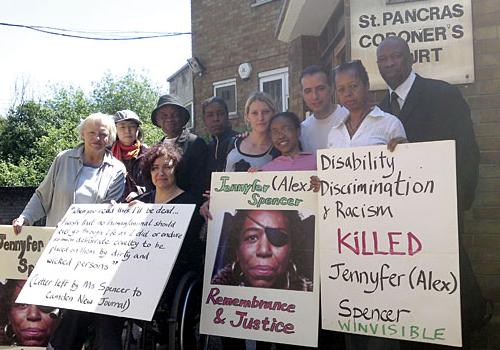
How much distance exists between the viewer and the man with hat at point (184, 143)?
3789 mm

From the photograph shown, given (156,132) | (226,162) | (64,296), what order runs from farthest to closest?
(156,132) → (226,162) → (64,296)

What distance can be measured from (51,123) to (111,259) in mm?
18679

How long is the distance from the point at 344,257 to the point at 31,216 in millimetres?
2353

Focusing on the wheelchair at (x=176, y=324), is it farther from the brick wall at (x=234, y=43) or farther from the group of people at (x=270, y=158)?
the brick wall at (x=234, y=43)

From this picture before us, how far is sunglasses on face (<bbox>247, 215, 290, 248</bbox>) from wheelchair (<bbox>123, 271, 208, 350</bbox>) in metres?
0.56

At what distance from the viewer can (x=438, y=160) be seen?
2688mm

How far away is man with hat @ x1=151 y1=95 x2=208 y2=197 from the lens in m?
3.79

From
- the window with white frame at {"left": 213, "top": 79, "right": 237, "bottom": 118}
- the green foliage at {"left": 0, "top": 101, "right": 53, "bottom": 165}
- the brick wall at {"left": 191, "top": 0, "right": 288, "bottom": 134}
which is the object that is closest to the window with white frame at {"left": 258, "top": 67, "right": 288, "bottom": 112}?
→ the brick wall at {"left": 191, "top": 0, "right": 288, "bottom": 134}

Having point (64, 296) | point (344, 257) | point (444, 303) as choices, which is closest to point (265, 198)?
point (344, 257)

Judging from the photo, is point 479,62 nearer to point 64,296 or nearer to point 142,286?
point 142,286

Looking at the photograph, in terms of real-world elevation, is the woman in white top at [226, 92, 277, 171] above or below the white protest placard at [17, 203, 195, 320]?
above

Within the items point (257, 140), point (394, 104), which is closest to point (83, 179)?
point (257, 140)

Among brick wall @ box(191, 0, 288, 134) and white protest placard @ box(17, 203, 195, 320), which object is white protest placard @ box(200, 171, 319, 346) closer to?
white protest placard @ box(17, 203, 195, 320)

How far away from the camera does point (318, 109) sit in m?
3.53
